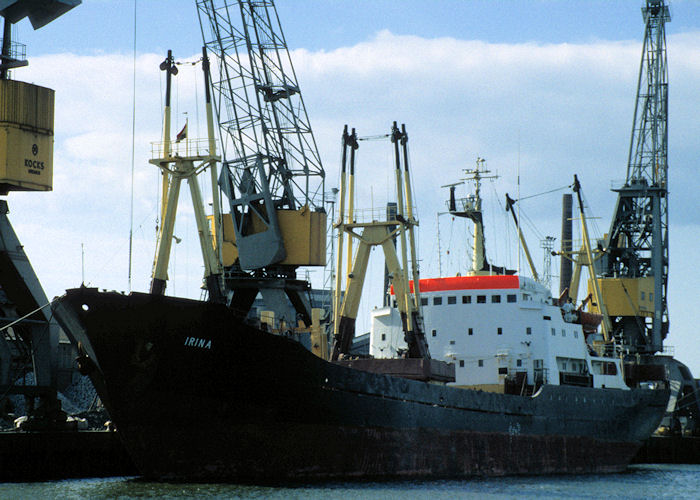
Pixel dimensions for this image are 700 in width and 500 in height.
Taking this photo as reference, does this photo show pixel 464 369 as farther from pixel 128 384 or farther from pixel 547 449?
pixel 128 384

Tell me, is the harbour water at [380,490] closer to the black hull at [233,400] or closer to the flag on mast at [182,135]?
the black hull at [233,400]

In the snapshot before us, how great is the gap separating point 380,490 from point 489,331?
12194 millimetres

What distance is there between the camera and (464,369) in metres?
37.8

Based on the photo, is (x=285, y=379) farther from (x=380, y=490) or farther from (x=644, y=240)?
(x=644, y=240)

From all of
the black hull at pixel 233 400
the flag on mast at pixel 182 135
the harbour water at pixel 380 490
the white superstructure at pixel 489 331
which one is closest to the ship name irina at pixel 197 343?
the black hull at pixel 233 400

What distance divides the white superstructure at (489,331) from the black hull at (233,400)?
604cm

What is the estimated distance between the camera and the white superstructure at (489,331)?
3759 centimetres

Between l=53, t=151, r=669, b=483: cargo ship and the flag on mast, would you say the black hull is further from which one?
the flag on mast

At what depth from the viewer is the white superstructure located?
37594 millimetres

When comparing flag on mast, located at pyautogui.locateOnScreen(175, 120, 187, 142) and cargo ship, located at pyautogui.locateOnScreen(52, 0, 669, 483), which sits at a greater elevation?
flag on mast, located at pyautogui.locateOnScreen(175, 120, 187, 142)

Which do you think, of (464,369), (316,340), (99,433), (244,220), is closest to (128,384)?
(99,433)

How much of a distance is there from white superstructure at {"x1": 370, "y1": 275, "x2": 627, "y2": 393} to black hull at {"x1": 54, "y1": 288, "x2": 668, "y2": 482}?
604cm

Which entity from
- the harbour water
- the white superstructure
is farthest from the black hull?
the white superstructure

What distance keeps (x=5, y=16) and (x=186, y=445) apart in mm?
17688
